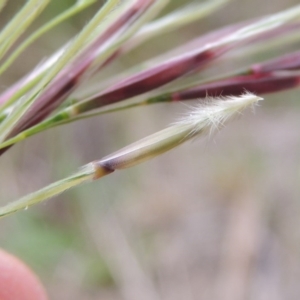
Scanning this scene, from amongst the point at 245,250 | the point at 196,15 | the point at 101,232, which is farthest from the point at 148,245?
the point at 196,15

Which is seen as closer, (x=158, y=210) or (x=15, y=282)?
(x=15, y=282)

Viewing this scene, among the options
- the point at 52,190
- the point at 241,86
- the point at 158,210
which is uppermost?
the point at 158,210

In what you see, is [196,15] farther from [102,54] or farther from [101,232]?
[101,232]

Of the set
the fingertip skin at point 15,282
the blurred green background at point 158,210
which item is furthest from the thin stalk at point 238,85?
the blurred green background at point 158,210

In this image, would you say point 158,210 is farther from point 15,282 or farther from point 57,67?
point 57,67

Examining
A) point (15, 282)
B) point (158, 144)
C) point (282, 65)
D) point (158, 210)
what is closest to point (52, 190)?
point (158, 144)

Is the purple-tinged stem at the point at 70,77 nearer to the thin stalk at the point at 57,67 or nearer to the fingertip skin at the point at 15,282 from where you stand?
the thin stalk at the point at 57,67

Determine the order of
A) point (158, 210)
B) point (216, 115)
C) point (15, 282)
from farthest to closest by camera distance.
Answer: point (158, 210), point (15, 282), point (216, 115)

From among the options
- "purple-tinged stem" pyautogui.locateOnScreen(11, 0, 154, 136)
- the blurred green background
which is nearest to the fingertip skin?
"purple-tinged stem" pyautogui.locateOnScreen(11, 0, 154, 136)
